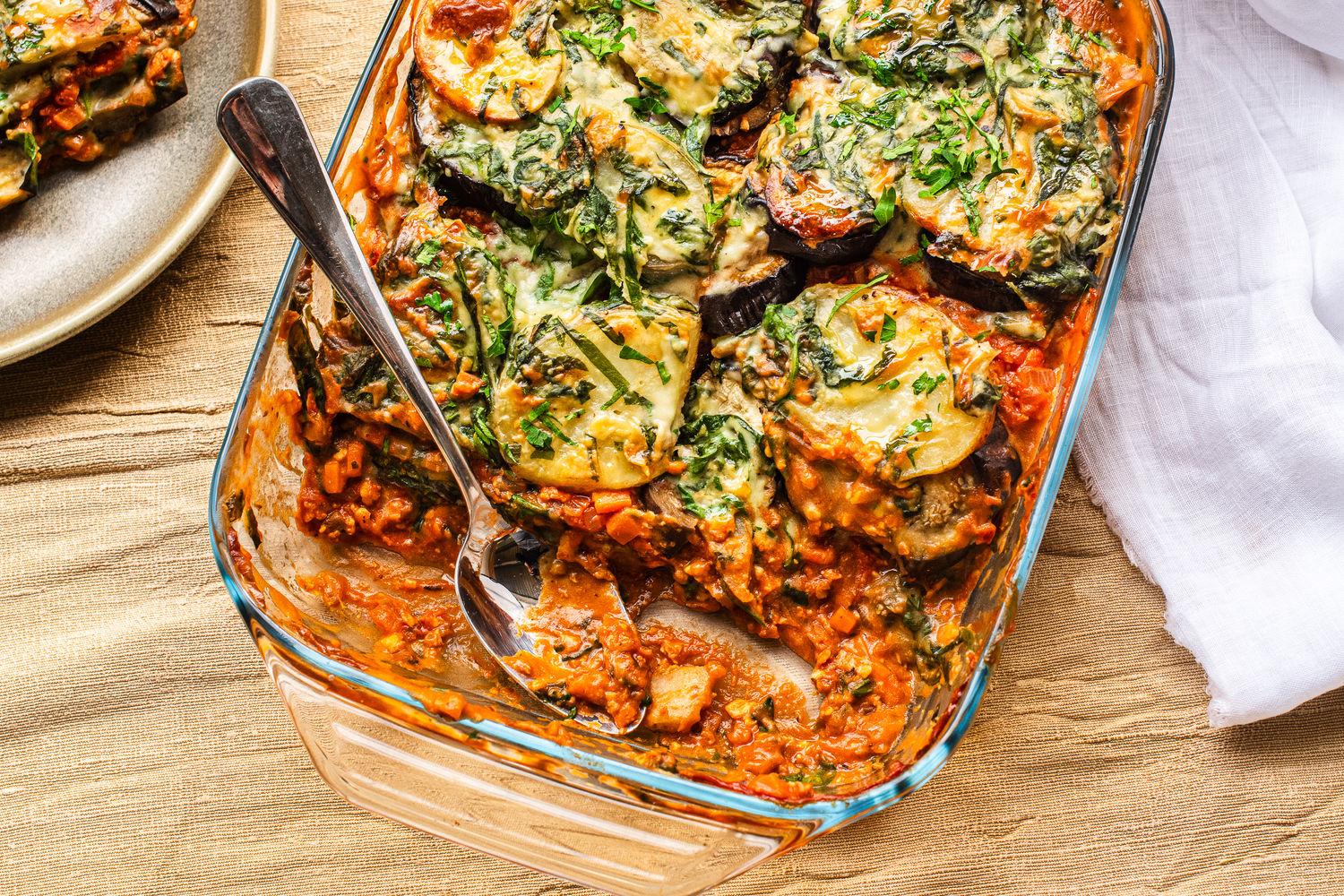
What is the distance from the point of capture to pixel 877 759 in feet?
6.97

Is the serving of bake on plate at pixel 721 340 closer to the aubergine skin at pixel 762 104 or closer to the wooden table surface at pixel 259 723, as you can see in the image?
the aubergine skin at pixel 762 104

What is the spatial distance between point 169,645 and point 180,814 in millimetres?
464

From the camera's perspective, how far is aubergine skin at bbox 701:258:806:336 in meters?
2.16

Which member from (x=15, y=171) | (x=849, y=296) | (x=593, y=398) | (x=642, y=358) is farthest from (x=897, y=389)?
(x=15, y=171)

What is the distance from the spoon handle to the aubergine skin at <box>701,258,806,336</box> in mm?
669

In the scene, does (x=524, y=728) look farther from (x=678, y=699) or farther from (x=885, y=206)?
(x=885, y=206)

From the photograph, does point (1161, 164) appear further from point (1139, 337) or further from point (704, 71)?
point (704, 71)

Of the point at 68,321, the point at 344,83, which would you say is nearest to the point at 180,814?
the point at 68,321

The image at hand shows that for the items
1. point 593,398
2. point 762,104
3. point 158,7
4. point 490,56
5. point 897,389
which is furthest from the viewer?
point 158,7

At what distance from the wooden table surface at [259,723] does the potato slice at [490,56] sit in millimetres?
674

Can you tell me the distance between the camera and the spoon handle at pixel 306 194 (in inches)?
80.7

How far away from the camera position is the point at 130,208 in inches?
104

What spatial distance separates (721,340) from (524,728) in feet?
3.22

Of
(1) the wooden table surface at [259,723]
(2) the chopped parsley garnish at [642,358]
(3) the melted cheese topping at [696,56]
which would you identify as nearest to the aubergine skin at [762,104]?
(3) the melted cheese topping at [696,56]
